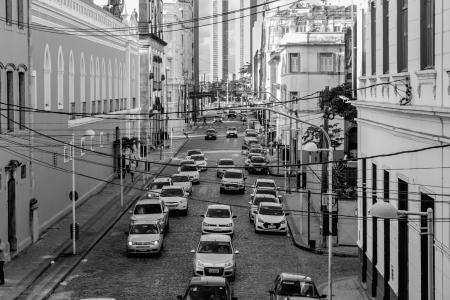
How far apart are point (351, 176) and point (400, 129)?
93.4 ft

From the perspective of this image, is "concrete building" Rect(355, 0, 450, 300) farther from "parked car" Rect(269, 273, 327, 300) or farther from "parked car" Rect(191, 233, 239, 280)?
"parked car" Rect(191, 233, 239, 280)

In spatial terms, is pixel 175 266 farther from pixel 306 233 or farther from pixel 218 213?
pixel 306 233

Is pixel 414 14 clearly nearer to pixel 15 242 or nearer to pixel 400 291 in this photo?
pixel 400 291

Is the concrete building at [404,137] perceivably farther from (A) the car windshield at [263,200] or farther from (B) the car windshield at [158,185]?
(B) the car windshield at [158,185]

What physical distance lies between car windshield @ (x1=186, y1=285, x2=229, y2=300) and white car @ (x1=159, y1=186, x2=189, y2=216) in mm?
19633

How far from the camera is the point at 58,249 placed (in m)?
31.5

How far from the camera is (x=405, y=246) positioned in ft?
63.0

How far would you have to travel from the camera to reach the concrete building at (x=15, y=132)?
29594 millimetres

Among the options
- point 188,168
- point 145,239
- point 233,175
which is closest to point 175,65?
point 188,168

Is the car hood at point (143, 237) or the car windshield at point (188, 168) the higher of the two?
the car windshield at point (188, 168)

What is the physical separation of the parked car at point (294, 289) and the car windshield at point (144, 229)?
1006 cm

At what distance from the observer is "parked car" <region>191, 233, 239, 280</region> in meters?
26.4

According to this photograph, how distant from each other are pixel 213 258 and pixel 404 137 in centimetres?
1021

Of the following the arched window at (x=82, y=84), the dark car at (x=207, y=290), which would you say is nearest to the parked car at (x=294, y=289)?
the dark car at (x=207, y=290)
